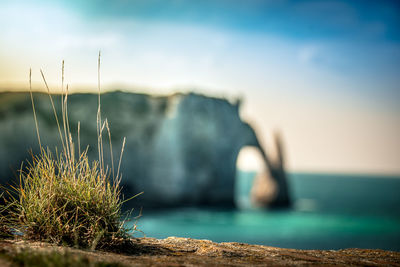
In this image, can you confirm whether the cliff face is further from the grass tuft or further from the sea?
the grass tuft

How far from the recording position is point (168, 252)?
3.31 m

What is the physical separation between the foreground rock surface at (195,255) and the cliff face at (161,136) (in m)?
21.5

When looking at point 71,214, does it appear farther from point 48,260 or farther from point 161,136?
point 161,136

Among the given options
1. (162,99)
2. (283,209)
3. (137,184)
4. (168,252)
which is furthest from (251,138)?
(168,252)

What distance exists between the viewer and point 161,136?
27969mm

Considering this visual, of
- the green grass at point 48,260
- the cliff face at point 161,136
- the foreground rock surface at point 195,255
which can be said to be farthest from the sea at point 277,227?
the green grass at point 48,260

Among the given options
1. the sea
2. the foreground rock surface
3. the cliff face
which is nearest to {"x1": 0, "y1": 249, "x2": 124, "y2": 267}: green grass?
the foreground rock surface

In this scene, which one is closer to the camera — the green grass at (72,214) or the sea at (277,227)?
the green grass at (72,214)

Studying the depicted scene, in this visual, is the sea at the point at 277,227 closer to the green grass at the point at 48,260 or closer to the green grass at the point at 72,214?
the green grass at the point at 72,214

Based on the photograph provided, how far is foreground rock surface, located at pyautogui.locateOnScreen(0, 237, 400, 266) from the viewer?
272 cm

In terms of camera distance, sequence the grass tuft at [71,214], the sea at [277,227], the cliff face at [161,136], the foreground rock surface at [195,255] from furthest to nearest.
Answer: the cliff face at [161,136] → the sea at [277,227] → the grass tuft at [71,214] → the foreground rock surface at [195,255]

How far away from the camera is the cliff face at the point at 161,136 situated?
2430 cm

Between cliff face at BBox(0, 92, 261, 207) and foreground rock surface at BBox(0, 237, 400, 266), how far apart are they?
21.5 metres

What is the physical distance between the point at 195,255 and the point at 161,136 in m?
24.9
